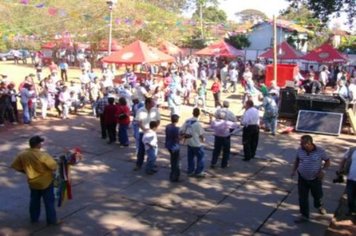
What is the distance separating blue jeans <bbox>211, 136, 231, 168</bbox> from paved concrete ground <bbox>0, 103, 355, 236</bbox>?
0.23 metres

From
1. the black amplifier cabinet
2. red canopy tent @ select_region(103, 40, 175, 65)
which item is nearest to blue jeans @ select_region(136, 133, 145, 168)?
the black amplifier cabinet

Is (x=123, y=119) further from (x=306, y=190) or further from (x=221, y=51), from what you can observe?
(x=221, y=51)

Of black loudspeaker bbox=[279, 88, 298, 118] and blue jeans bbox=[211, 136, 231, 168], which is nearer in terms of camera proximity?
blue jeans bbox=[211, 136, 231, 168]

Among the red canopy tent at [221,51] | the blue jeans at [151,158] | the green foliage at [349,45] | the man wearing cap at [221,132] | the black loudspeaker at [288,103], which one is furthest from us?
the green foliage at [349,45]

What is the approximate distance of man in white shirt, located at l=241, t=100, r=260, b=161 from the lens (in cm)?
1070

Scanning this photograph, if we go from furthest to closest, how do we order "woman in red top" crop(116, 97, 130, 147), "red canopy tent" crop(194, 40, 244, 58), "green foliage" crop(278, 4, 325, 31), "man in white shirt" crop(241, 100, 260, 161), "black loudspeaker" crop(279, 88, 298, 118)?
"red canopy tent" crop(194, 40, 244, 58) → "black loudspeaker" crop(279, 88, 298, 118) → "green foliage" crop(278, 4, 325, 31) → "woman in red top" crop(116, 97, 130, 147) → "man in white shirt" crop(241, 100, 260, 161)

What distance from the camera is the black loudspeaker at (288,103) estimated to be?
15492 mm

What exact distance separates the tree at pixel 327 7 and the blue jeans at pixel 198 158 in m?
6.25

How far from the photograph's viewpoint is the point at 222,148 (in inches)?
407

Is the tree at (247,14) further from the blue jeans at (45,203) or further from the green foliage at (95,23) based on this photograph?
the blue jeans at (45,203)

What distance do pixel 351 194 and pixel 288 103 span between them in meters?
8.50

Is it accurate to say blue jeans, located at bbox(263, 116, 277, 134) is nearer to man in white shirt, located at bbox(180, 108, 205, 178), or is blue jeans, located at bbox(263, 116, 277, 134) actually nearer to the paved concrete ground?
the paved concrete ground

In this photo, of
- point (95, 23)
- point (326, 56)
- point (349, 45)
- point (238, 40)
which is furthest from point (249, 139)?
point (238, 40)

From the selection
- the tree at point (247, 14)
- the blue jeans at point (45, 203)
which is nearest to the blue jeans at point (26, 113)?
the blue jeans at point (45, 203)
